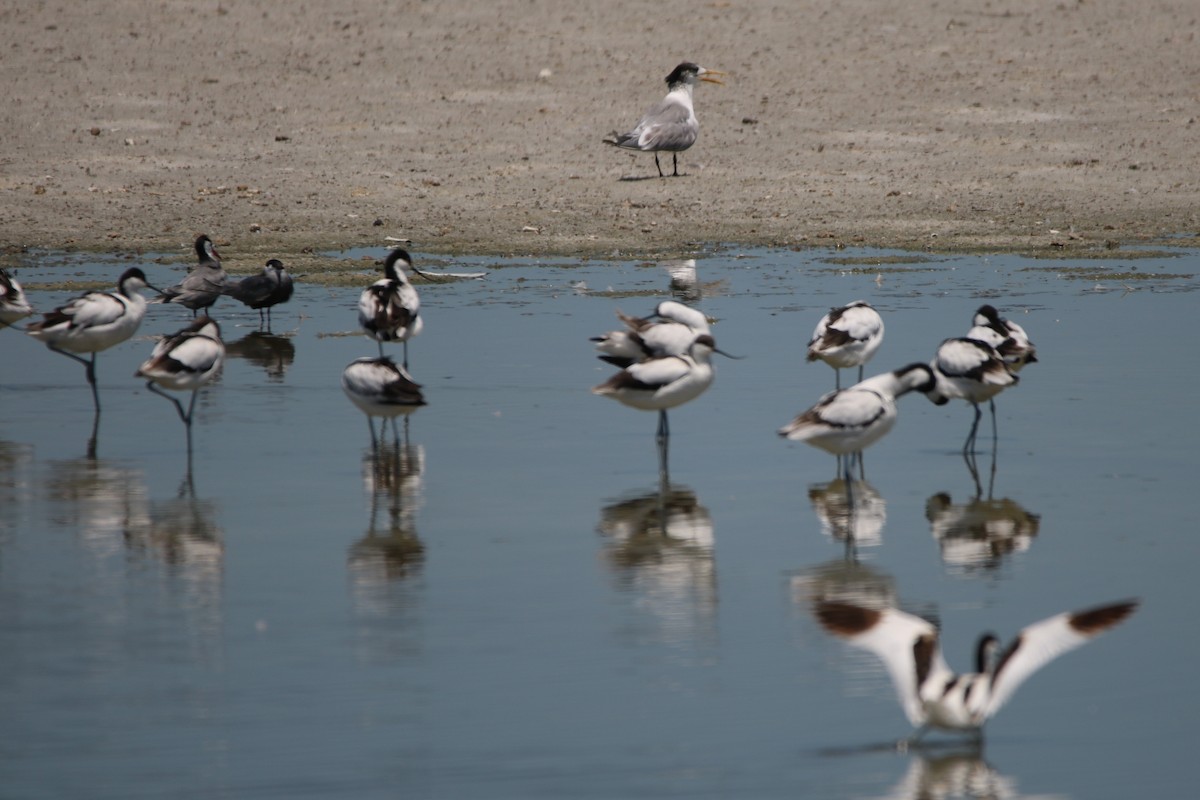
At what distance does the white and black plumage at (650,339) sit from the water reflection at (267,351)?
270 cm

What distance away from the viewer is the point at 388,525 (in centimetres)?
835

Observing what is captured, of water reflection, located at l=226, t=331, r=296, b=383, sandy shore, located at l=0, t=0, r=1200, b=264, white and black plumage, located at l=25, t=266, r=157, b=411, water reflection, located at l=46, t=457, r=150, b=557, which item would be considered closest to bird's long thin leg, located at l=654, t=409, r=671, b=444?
water reflection, located at l=46, t=457, r=150, b=557

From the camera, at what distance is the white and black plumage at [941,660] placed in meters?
5.23

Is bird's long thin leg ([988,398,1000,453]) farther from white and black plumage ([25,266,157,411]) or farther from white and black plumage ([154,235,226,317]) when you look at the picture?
white and black plumage ([154,235,226,317])

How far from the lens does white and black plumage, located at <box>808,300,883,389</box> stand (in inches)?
438

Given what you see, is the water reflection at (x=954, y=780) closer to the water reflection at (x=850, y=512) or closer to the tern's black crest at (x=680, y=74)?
the water reflection at (x=850, y=512)

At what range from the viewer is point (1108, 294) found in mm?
15562

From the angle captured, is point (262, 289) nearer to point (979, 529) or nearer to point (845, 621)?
point (979, 529)

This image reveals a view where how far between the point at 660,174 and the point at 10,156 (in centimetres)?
907

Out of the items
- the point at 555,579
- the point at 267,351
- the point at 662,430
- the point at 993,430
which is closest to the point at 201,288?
the point at 267,351

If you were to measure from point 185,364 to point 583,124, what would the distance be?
Answer: 1596cm

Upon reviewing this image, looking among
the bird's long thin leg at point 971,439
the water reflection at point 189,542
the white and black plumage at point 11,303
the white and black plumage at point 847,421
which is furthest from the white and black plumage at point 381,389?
the white and black plumage at point 11,303

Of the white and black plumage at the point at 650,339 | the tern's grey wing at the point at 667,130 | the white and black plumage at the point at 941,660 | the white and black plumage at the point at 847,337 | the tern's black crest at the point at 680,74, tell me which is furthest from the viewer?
the tern's black crest at the point at 680,74

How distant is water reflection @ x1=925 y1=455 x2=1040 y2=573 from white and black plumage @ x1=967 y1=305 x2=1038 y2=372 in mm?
2097
